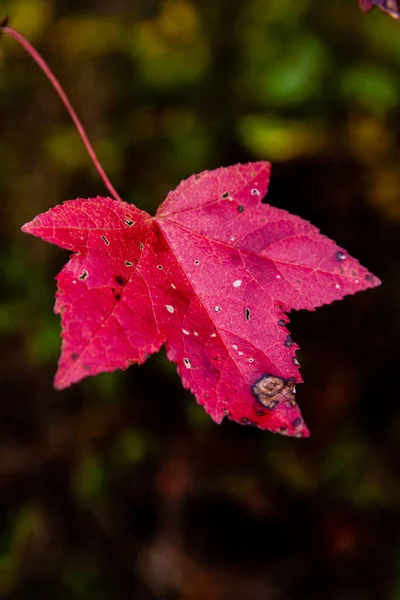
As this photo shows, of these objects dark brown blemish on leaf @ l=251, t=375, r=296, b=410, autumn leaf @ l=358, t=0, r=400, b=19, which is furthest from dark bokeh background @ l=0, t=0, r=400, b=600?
dark brown blemish on leaf @ l=251, t=375, r=296, b=410

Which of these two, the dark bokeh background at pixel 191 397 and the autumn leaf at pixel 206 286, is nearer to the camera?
the autumn leaf at pixel 206 286

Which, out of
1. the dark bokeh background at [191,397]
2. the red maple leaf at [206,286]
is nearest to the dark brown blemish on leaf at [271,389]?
the red maple leaf at [206,286]

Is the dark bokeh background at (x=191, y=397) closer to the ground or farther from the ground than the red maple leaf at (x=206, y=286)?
closer to the ground

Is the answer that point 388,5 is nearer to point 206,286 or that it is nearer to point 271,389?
point 206,286

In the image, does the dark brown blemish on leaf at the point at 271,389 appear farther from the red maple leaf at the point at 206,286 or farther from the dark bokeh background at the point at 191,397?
the dark bokeh background at the point at 191,397

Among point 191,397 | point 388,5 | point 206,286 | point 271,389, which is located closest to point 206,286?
point 206,286

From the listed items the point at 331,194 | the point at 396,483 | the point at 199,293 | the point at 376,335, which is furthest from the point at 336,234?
the point at 199,293
